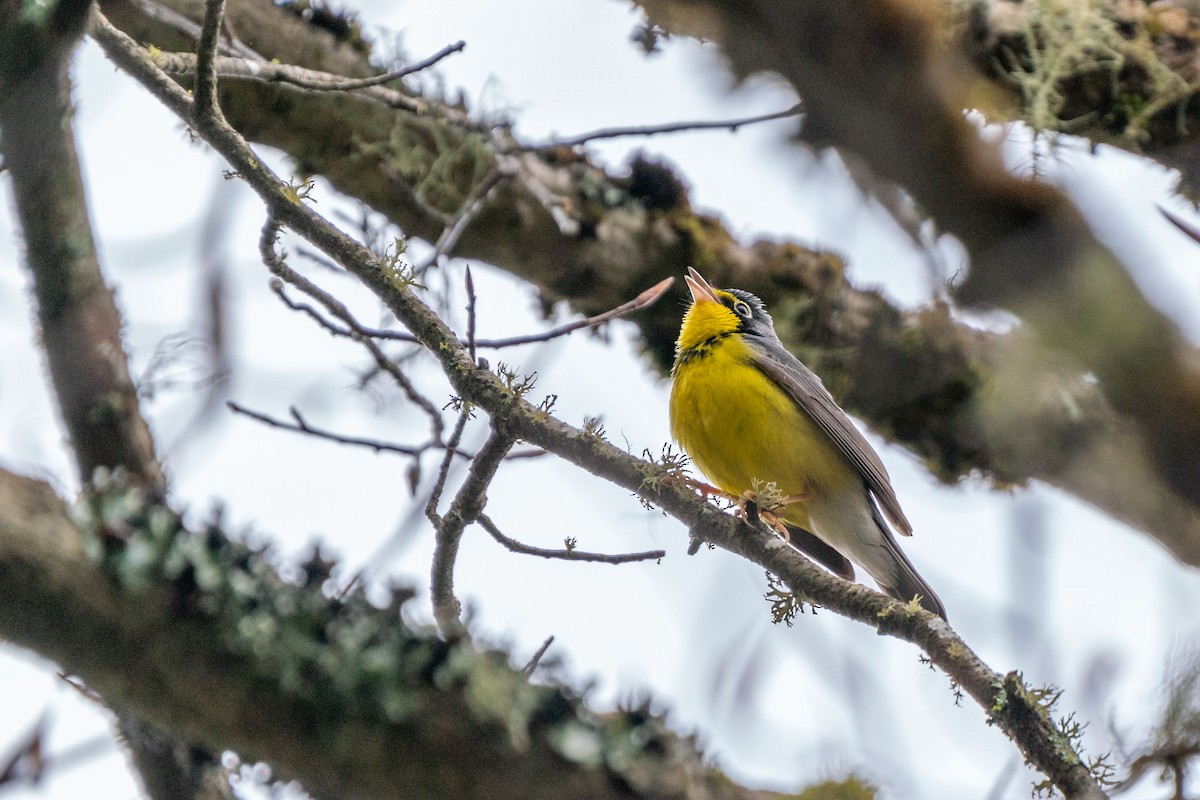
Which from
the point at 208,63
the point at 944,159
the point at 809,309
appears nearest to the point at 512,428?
the point at 208,63

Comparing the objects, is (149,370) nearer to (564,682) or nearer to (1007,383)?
(564,682)

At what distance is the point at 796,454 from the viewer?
16.4 ft

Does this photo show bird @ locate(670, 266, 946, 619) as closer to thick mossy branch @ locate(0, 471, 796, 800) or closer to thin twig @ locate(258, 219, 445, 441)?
thin twig @ locate(258, 219, 445, 441)

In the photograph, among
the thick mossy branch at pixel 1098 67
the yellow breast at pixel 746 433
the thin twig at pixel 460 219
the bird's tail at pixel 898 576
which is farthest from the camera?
the thick mossy branch at pixel 1098 67

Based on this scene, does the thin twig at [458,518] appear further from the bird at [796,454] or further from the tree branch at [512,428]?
the bird at [796,454]

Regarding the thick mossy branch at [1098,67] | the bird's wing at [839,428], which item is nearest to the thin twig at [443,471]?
the bird's wing at [839,428]

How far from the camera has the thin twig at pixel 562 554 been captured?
9.68 ft

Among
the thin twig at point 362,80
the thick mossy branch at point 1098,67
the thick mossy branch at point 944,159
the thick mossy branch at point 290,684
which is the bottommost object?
the thick mossy branch at point 290,684

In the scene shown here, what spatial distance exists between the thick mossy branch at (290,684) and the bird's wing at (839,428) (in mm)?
3218

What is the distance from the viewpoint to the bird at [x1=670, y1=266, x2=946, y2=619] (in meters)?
4.94

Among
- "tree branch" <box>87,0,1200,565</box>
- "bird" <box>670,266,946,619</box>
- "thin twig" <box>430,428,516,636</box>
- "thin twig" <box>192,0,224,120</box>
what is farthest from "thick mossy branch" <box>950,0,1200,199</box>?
"thin twig" <box>192,0,224,120</box>

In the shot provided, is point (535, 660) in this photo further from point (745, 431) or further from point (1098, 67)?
point (1098, 67)

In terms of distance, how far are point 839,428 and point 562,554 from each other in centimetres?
250

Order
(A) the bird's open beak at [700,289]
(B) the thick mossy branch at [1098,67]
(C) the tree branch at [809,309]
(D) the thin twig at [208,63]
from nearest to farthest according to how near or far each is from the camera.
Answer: (D) the thin twig at [208,63] < (B) the thick mossy branch at [1098,67] < (C) the tree branch at [809,309] < (A) the bird's open beak at [700,289]
